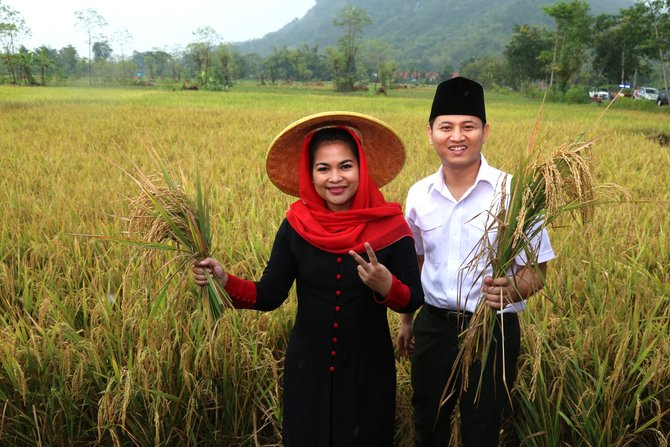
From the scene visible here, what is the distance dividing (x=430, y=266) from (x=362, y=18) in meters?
53.1

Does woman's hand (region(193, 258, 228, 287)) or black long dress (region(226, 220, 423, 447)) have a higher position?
woman's hand (region(193, 258, 228, 287))

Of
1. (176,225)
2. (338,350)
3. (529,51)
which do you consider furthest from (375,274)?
(529,51)

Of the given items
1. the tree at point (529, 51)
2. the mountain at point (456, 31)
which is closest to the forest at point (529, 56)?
the tree at point (529, 51)

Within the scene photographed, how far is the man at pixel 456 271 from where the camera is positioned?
1.37 metres

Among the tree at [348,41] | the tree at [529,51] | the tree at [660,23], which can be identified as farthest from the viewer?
the tree at [348,41]

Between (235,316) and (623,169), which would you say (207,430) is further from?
(623,169)

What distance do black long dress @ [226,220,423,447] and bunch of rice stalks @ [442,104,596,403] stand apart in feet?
0.61

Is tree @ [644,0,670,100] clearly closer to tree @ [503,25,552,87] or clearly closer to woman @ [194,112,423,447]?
tree @ [503,25,552,87]

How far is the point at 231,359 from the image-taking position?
1.71 meters

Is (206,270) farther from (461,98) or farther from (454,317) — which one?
(461,98)

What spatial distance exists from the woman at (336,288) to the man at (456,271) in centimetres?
16

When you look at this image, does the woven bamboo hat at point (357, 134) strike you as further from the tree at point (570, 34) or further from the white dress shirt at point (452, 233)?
the tree at point (570, 34)

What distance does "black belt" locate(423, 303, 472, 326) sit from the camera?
1.40m

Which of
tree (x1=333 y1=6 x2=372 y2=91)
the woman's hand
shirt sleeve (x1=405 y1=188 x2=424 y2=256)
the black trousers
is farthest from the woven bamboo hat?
tree (x1=333 y1=6 x2=372 y2=91)
